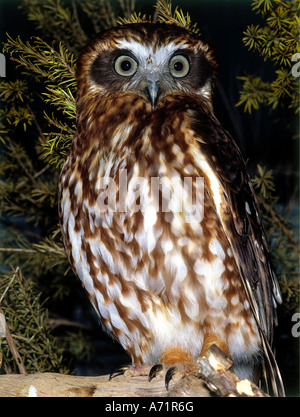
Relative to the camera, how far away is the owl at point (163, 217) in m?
1.68

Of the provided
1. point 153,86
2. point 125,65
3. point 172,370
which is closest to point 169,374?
point 172,370

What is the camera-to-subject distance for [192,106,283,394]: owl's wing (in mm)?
1713

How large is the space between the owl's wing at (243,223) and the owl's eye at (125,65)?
282 mm

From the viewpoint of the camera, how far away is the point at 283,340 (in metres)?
2.40

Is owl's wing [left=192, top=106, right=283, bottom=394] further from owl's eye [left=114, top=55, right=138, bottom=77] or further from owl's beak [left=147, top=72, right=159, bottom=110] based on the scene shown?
owl's eye [left=114, top=55, right=138, bottom=77]

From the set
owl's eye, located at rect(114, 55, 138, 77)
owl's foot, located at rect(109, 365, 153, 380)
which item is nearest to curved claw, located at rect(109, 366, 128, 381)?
A: owl's foot, located at rect(109, 365, 153, 380)

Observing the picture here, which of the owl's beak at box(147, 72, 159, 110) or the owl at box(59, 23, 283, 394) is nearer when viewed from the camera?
the owl at box(59, 23, 283, 394)

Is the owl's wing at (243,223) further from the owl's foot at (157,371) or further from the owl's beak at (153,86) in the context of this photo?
the owl's foot at (157,371)

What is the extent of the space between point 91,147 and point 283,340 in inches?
47.6

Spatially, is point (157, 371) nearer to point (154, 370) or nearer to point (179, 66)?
point (154, 370)

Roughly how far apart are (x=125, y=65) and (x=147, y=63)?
9 centimetres

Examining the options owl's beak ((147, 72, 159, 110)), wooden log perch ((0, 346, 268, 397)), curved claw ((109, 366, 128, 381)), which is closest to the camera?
wooden log perch ((0, 346, 268, 397))

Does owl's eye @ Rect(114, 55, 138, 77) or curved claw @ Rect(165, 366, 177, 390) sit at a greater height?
owl's eye @ Rect(114, 55, 138, 77)
